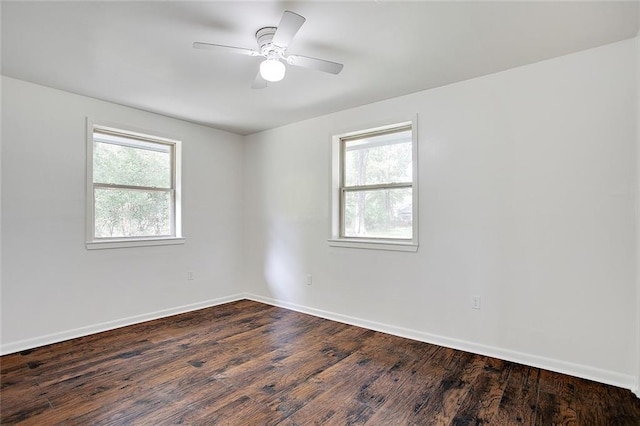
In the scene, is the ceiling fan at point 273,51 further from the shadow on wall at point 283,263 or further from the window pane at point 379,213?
the shadow on wall at point 283,263

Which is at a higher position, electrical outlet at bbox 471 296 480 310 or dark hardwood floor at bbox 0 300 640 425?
electrical outlet at bbox 471 296 480 310

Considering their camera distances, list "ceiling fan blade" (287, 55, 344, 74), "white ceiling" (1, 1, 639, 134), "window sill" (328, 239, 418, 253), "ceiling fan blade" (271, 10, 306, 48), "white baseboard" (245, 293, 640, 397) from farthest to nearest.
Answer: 1. "window sill" (328, 239, 418, 253)
2. "white baseboard" (245, 293, 640, 397)
3. "ceiling fan blade" (287, 55, 344, 74)
4. "white ceiling" (1, 1, 639, 134)
5. "ceiling fan blade" (271, 10, 306, 48)

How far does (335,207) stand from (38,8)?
9.93ft

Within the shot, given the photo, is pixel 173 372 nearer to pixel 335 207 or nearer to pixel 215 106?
pixel 335 207

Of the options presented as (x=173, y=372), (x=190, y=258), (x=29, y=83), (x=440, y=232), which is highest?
(x=29, y=83)

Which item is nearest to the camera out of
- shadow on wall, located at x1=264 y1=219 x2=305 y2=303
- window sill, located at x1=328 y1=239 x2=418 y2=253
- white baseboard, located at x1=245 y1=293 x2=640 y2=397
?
white baseboard, located at x1=245 y1=293 x2=640 y2=397

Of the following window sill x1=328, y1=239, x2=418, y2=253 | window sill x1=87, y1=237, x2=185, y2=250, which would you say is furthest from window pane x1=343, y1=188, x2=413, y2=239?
window sill x1=87, y1=237, x2=185, y2=250

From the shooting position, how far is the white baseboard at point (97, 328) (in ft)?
9.78

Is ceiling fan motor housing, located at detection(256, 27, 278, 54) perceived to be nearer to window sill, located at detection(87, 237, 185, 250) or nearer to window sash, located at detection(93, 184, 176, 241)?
window sash, located at detection(93, 184, 176, 241)

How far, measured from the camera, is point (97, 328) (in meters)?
3.48

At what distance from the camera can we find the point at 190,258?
172 inches

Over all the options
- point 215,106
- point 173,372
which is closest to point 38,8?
point 215,106

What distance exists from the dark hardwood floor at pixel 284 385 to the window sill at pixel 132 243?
928 mm

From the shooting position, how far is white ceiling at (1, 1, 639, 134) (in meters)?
1.99
